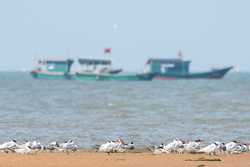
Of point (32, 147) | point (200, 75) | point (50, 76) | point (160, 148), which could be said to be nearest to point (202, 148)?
point (160, 148)

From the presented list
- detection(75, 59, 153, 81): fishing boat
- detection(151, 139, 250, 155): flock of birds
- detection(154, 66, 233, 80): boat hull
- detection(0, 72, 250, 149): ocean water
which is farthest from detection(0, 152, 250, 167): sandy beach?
detection(154, 66, 233, 80): boat hull

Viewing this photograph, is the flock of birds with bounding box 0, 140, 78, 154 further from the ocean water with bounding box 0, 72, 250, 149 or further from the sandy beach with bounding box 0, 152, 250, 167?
the ocean water with bounding box 0, 72, 250, 149

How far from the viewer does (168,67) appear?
147750 millimetres

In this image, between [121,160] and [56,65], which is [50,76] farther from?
[121,160]

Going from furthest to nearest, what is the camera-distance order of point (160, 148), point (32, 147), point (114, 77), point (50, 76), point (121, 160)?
1. point (50, 76)
2. point (114, 77)
3. point (160, 148)
4. point (32, 147)
5. point (121, 160)

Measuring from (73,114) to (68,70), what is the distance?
310 feet

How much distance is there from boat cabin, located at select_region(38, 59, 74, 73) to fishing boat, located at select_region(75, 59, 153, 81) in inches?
247

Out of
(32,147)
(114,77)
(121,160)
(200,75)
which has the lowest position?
(121,160)

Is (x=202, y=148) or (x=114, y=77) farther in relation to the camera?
(x=114, y=77)

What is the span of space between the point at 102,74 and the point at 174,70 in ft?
59.3

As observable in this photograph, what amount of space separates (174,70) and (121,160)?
122 meters

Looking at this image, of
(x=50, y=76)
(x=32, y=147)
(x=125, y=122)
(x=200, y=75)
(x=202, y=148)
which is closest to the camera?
(x=32, y=147)

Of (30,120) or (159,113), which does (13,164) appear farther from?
(159,113)

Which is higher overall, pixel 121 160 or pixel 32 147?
pixel 32 147
